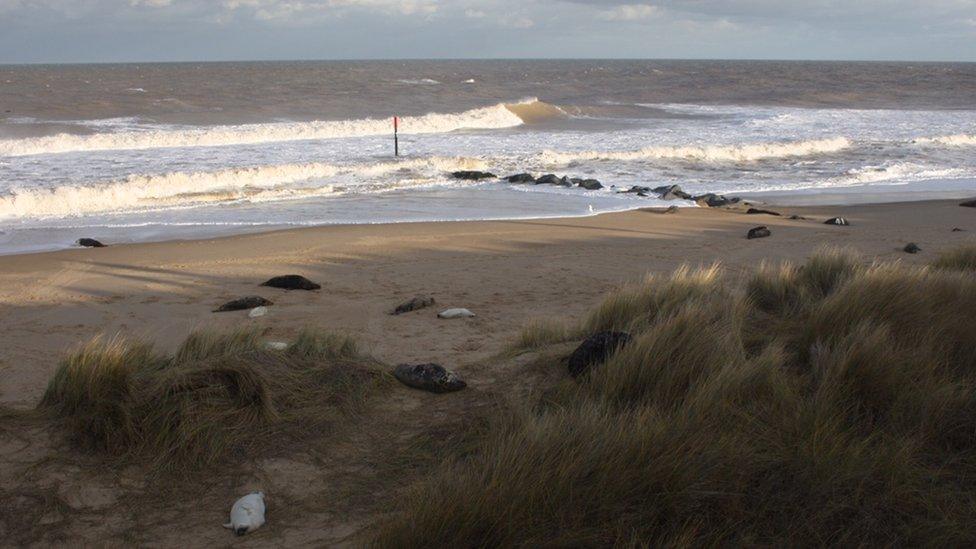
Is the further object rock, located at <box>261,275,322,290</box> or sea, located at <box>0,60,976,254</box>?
sea, located at <box>0,60,976,254</box>

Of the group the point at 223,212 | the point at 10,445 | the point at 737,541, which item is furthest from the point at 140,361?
the point at 223,212

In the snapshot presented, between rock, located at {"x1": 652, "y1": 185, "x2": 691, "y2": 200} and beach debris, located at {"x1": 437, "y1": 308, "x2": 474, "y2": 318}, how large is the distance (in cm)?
1059

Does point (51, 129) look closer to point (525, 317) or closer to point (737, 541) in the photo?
point (525, 317)

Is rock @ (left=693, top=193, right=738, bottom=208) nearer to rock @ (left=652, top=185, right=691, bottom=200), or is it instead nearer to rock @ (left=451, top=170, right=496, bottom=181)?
rock @ (left=652, top=185, right=691, bottom=200)

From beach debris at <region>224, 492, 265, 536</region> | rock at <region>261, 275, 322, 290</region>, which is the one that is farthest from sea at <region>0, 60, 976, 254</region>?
beach debris at <region>224, 492, 265, 536</region>

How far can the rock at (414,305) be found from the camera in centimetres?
866

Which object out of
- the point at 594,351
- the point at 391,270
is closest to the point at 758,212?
the point at 391,270

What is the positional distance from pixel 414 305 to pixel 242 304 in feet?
5.65

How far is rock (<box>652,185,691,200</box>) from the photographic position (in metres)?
18.2

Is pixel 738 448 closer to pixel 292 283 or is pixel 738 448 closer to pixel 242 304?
pixel 242 304

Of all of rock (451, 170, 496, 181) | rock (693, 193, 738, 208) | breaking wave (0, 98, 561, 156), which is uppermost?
breaking wave (0, 98, 561, 156)

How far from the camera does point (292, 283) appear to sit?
9812 millimetres

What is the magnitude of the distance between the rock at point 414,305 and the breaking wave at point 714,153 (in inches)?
620

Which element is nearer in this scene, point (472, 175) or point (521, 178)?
point (521, 178)
